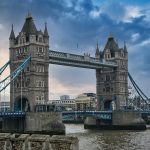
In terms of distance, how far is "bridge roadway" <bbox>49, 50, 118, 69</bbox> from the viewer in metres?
78.6

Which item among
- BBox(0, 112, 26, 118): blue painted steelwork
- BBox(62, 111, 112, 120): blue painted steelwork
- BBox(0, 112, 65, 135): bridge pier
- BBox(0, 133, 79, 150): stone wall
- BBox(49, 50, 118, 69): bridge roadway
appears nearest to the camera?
BBox(0, 133, 79, 150): stone wall

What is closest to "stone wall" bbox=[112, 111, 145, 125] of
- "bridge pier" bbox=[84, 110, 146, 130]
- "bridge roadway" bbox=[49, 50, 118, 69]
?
"bridge pier" bbox=[84, 110, 146, 130]

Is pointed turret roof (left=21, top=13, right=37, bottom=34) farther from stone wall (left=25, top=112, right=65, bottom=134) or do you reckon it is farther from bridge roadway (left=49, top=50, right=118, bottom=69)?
stone wall (left=25, top=112, right=65, bottom=134)

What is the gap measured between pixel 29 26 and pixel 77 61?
1335 centimetres

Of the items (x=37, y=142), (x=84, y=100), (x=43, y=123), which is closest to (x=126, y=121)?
(x=43, y=123)

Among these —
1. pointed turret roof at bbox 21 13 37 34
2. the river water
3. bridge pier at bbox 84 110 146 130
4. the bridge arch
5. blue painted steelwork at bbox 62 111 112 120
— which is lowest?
the river water

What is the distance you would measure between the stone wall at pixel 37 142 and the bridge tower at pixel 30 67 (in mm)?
56372

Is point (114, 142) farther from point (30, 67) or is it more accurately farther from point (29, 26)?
point (29, 26)

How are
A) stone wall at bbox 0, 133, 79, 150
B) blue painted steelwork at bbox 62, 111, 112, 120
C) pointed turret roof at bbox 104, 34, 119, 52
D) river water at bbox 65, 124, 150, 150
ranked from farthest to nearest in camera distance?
1. pointed turret roof at bbox 104, 34, 119, 52
2. blue painted steelwork at bbox 62, 111, 112, 120
3. river water at bbox 65, 124, 150, 150
4. stone wall at bbox 0, 133, 79, 150

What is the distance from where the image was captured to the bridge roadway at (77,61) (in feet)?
258

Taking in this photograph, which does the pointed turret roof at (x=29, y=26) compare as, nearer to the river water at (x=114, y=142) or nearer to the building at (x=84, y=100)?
the river water at (x=114, y=142)

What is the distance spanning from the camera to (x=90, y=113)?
80000 mm

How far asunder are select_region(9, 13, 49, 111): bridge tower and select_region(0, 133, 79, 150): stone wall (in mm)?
56372

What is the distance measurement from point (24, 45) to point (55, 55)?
665cm
